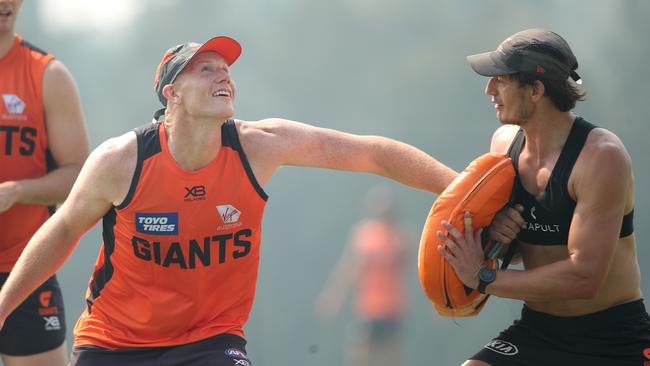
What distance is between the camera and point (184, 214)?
13.2ft

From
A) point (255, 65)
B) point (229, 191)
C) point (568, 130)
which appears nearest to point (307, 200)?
point (255, 65)

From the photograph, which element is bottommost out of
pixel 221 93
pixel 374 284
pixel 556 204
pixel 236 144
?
pixel 374 284

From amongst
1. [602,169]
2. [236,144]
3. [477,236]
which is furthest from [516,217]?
[236,144]

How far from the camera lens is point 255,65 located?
270 inches

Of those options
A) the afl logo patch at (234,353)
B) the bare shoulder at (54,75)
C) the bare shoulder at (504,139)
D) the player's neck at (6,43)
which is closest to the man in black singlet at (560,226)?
the bare shoulder at (504,139)

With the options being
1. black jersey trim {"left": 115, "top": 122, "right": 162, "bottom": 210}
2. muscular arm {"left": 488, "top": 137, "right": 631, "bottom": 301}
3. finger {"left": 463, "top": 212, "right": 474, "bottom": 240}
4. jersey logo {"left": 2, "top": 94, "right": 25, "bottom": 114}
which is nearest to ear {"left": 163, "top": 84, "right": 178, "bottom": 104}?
black jersey trim {"left": 115, "top": 122, "right": 162, "bottom": 210}

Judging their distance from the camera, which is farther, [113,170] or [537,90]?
[113,170]

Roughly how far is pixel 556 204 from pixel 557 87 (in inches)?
18.2

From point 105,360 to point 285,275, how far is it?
2764mm

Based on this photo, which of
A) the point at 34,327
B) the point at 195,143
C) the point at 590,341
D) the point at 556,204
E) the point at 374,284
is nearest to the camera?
the point at 556,204

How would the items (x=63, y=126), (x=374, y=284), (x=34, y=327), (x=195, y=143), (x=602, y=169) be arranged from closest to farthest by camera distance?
(x=602, y=169), (x=195, y=143), (x=34, y=327), (x=63, y=126), (x=374, y=284)

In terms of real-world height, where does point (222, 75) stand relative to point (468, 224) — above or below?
above

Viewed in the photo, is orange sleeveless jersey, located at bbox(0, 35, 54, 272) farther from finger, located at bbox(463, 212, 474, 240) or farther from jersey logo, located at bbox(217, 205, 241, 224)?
finger, located at bbox(463, 212, 474, 240)

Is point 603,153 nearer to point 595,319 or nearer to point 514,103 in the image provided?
point 514,103
